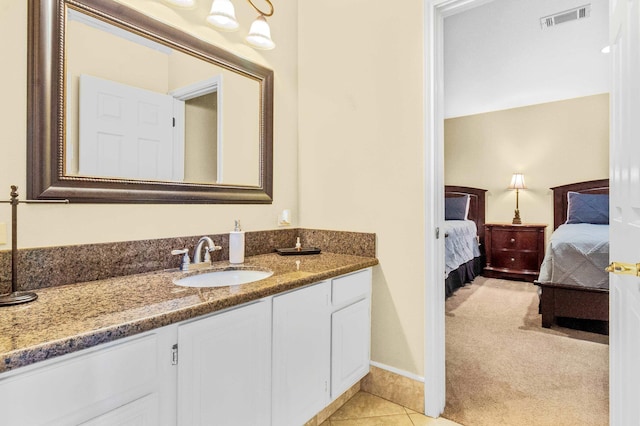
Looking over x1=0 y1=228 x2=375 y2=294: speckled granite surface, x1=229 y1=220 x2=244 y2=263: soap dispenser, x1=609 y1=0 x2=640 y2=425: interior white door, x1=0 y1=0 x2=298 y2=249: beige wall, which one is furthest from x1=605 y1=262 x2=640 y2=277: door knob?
x1=0 y1=0 x2=298 y2=249: beige wall

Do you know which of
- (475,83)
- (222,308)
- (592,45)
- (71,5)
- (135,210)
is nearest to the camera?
(222,308)

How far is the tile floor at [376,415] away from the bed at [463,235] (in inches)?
86.2

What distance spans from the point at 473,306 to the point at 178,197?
336 centimetres

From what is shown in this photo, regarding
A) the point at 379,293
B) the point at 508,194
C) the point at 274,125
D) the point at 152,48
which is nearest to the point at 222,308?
the point at 379,293

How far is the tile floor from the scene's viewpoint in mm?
1831

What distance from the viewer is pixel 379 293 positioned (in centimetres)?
208

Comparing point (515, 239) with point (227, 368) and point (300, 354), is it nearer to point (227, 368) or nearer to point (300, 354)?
point (300, 354)

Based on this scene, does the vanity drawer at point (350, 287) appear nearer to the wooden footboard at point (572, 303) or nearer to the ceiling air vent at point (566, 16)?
the wooden footboard at point (572, 303)

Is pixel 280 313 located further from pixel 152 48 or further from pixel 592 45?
pixel 592 45

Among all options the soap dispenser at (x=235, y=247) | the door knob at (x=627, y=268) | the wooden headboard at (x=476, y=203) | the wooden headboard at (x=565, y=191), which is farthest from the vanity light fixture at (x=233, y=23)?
the wooden headboard at (x=565, y=191)

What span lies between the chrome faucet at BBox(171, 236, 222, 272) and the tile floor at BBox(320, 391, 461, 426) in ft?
3.45

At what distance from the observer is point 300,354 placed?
156 cm

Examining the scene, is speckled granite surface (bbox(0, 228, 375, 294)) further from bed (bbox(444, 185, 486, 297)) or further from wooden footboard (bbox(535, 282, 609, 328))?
bed (bbox(444, 185, 486, 297))

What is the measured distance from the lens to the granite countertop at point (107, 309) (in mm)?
806
